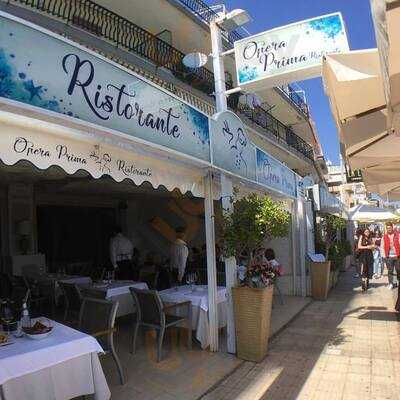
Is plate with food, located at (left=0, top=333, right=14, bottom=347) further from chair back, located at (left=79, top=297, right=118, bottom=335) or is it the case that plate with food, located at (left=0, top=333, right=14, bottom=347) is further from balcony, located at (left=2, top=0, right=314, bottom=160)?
balcony, located at (left=2, top=0, right=314, bottom=160)

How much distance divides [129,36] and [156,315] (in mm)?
9246

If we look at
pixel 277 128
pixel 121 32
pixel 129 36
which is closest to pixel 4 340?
pixel 121 32

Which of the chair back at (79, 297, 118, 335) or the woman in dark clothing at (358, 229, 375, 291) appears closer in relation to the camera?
the chair back at (79, 297, 118, 335)

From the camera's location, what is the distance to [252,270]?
599cm

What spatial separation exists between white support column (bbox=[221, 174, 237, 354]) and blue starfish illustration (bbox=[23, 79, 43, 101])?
11.2ft

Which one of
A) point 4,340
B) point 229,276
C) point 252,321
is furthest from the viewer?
point 229,276

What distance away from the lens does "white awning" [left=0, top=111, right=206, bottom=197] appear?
11.1 feet

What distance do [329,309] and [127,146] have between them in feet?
21.6

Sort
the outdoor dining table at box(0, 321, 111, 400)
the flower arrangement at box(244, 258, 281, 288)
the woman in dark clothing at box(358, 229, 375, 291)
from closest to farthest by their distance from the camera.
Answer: the outdoor dining table at box(0, 321, 111, 400), the flower arrangement at box(244, 258, 281, 288), the woman in dark clothing at box(358, 229, 375, 291)

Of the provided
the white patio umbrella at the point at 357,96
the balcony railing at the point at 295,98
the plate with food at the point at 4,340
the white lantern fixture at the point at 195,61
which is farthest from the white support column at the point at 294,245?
the balcony railing at the point at 295,98

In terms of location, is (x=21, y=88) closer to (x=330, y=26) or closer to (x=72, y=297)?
(x=72, y=297)

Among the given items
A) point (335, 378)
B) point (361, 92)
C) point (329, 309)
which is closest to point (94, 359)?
point (335, 378)

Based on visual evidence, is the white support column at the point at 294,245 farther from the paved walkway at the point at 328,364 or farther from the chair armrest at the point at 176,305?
the chair armrest at the point at 176,305

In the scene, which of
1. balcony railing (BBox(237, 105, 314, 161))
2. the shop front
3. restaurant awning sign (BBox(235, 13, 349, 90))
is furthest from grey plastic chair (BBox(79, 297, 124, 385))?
balcony railing (BBox(237, 105, 314, 161))
